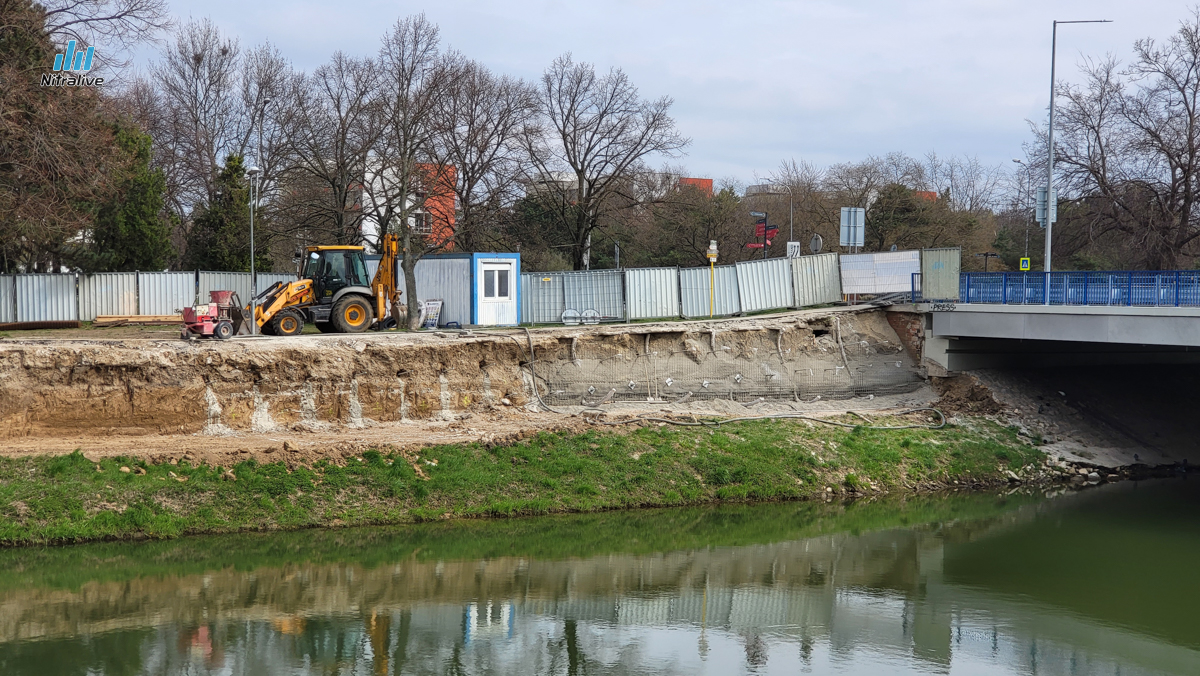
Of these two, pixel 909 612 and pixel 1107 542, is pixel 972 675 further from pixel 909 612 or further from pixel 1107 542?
pixel 1107 542

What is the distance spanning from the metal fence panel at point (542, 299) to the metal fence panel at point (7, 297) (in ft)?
52.3

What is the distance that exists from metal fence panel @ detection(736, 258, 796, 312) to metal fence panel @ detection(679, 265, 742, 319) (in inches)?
16.1

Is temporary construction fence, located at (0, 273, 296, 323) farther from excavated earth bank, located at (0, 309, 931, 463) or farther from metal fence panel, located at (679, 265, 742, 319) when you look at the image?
metal fence panel, located at (679, 265, 742, 319)

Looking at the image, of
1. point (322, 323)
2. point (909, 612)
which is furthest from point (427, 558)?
point (322, 323)

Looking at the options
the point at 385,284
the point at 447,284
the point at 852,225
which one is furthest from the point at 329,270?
the point at 852,225

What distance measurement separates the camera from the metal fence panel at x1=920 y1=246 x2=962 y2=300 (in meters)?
27.7

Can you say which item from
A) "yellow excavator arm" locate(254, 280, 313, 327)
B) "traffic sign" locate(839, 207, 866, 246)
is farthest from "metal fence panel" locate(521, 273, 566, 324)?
"traffic sign" locate(839, 207, 866, 246)

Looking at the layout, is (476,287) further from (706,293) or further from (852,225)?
(852,225)

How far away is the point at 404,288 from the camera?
95.8 feet

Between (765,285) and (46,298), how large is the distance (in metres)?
A: 23.1

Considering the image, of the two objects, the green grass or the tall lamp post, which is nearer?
the green grass

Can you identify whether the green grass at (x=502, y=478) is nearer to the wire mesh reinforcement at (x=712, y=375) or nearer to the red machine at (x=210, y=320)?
the wire mesh reinforcement at (x=712, y=375)

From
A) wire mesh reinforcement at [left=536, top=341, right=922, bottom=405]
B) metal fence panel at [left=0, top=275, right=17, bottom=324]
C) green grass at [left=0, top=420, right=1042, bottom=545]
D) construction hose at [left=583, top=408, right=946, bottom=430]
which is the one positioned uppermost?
metal fence panel at [left=0, top=275, right=17, bottom=324]

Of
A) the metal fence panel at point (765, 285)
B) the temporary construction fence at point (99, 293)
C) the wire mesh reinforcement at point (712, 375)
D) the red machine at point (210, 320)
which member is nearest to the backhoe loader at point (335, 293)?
the red machine at point (210, 320)
